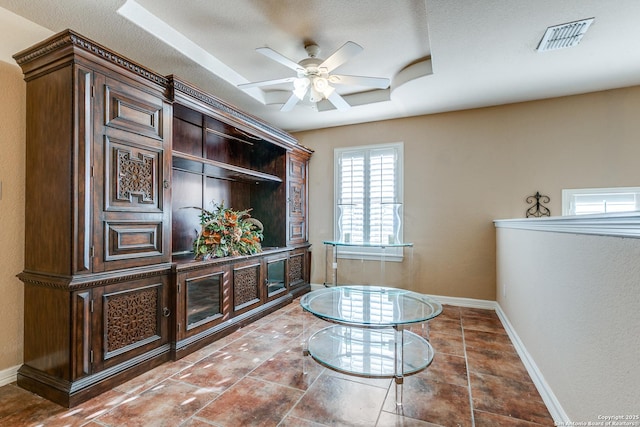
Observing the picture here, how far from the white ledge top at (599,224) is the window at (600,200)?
6.65 ft

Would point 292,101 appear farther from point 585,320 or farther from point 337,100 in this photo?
point 585,320

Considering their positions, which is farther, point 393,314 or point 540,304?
point 393,314

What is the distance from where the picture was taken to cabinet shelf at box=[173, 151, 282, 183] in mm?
2933

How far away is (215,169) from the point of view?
11.5 ft

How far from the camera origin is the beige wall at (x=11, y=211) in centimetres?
217

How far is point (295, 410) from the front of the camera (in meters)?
1.87

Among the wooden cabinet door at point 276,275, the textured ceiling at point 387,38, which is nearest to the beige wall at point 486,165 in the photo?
the textured ceiling at point 387,38

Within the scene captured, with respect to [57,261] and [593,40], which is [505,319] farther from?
[57,261]

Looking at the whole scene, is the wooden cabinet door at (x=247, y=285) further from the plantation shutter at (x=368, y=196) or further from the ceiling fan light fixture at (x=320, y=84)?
the ceiling fan light fixture at (x=320, y=84)

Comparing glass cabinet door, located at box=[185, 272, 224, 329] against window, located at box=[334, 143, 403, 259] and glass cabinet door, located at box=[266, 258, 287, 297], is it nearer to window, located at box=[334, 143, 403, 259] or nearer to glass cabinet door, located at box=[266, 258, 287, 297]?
glass cabinet door, located at box=[266, 258, 287, 297]

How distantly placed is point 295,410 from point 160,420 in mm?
781

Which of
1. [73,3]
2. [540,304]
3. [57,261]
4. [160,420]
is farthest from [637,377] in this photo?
[73,3]

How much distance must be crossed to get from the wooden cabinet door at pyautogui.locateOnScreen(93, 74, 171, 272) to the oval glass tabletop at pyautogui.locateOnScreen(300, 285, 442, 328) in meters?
1.35

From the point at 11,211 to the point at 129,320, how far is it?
3.80 feet
